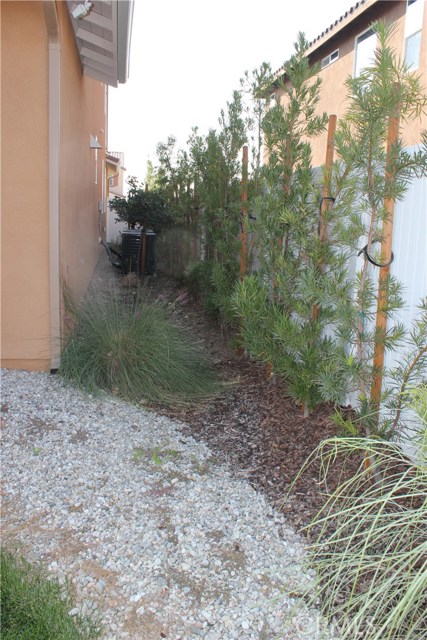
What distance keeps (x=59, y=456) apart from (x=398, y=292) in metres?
2.26

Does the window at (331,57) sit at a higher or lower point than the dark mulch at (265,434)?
higher

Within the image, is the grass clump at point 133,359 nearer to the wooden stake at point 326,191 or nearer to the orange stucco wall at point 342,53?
the wooden stake at point 326,191

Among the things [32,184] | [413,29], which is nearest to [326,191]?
[32,184]

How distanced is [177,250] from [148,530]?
24.8ft

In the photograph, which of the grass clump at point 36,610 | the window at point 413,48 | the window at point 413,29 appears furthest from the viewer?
the window at point 413,48

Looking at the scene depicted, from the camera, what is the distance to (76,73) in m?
6.74

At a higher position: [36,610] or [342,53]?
[342,53]

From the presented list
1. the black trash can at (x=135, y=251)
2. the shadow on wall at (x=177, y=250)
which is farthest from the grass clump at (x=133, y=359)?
the black trash can at (x=135, y=251)

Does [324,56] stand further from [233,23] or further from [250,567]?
[250,567]

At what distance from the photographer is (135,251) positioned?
10.7 metres

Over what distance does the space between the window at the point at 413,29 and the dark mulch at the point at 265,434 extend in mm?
7218

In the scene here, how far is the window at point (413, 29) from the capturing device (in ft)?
30.2

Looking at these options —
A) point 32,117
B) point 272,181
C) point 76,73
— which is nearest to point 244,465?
point 272,181

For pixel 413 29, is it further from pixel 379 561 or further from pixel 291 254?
pixel 379 561
